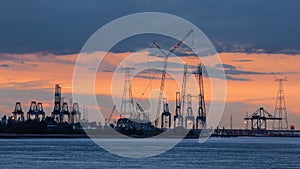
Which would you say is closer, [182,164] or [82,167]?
[82,167]

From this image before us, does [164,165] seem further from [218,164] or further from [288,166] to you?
[288,166]

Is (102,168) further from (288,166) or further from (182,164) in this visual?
(288,166)

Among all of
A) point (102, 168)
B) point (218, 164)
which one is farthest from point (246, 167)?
point (102, 168)

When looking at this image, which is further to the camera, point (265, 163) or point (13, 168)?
point (265, 163)

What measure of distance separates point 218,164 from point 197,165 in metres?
3.77

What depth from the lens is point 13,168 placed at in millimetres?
83750

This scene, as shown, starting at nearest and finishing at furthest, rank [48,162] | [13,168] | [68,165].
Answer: [13,168] < [68,165] < [48,162]

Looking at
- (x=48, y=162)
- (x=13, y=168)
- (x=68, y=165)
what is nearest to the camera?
(x=13, y=168)

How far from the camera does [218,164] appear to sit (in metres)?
96.9

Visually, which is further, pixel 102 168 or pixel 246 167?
pixel 246 167

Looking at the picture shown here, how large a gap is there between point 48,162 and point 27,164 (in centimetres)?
497

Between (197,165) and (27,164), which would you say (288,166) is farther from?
(27,164)

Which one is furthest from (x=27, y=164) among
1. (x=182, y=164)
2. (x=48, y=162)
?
(x=182, y=164)

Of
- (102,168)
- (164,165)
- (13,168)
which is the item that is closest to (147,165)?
(164,165)
